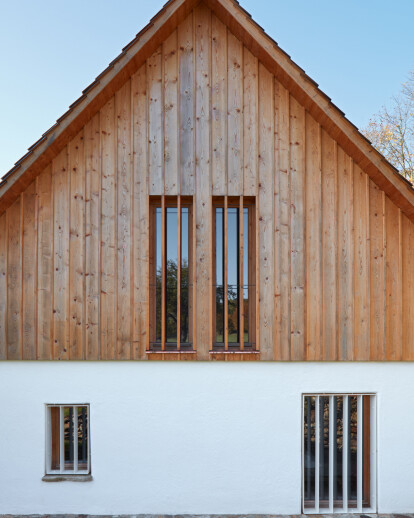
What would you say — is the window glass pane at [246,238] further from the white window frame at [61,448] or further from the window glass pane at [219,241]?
the white window frame at [61,448]

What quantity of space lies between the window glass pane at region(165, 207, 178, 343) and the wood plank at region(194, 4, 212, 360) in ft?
1.57

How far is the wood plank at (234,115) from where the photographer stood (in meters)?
5.17

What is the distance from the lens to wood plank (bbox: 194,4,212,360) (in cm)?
511

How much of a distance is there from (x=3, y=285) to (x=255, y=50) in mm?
4835

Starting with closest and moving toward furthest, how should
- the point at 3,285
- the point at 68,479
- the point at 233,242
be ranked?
the point at 68,479, the point at 3,285, the point at 233,242

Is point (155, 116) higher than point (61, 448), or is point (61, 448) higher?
point (155, 116)

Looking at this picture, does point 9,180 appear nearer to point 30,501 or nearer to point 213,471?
point 30,501

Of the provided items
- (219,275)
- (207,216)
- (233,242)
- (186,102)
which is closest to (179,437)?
(219,275)

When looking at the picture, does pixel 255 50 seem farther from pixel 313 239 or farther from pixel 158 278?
pixel 158 278

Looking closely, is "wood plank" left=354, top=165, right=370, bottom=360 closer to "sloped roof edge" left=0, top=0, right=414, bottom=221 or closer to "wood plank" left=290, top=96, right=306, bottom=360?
"sloped roof edge" left=0, top=0, right=414, bottom=221

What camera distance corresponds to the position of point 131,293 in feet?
16.7

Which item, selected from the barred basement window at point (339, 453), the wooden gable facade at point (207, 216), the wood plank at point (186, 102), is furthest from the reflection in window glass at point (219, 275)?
the barred basement window at point (339, 453)

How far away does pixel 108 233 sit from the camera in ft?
16.8

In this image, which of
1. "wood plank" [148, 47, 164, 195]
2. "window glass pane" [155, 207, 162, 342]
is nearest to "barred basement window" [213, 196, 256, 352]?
"window glass pane" [155, 207, 162, 342]
